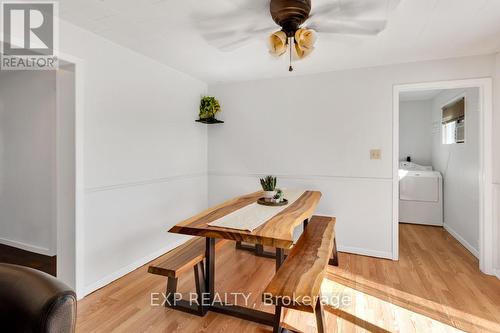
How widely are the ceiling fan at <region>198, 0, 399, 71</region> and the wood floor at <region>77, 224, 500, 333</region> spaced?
1861 millimetres

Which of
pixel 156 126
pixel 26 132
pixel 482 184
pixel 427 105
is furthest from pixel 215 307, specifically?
pixel 427 105

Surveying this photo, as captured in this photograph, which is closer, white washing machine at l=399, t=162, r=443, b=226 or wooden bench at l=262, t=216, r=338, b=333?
wooden bench at l=262, t=216, r=338, b=333

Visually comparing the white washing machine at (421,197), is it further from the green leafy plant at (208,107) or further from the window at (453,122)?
the green leafy plant at (208,107)

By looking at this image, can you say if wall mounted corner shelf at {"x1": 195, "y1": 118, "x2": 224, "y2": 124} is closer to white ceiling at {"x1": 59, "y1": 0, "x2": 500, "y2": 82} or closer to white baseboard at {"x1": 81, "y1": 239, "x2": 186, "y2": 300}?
white ceiling at {"x1": 59, "y1": 0, "x2": 500, "y2": 82}

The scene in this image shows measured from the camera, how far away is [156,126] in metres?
2.90

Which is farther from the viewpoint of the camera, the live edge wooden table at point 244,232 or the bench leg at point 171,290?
the bench leg at point 171,290

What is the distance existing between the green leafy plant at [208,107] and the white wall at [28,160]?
1709 millimetres

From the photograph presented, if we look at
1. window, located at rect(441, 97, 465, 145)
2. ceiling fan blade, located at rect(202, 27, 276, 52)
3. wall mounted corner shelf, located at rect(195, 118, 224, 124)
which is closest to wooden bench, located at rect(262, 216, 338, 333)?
ceiling fan blade, located at rect(202, 27, 276, 52)

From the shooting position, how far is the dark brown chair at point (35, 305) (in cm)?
70

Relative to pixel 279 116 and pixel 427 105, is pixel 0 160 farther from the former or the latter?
pixel 427 105

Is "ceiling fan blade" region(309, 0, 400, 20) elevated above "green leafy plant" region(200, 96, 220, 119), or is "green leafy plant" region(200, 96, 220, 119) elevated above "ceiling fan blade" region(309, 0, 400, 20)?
"ceiling fan blade" region(309, 0, 400, 20)

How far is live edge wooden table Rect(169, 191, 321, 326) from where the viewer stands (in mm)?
1457

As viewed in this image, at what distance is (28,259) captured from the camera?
9.44ft

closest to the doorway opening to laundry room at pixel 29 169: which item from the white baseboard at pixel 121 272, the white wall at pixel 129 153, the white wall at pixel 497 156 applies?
the white baseboard at pixel 121 272
